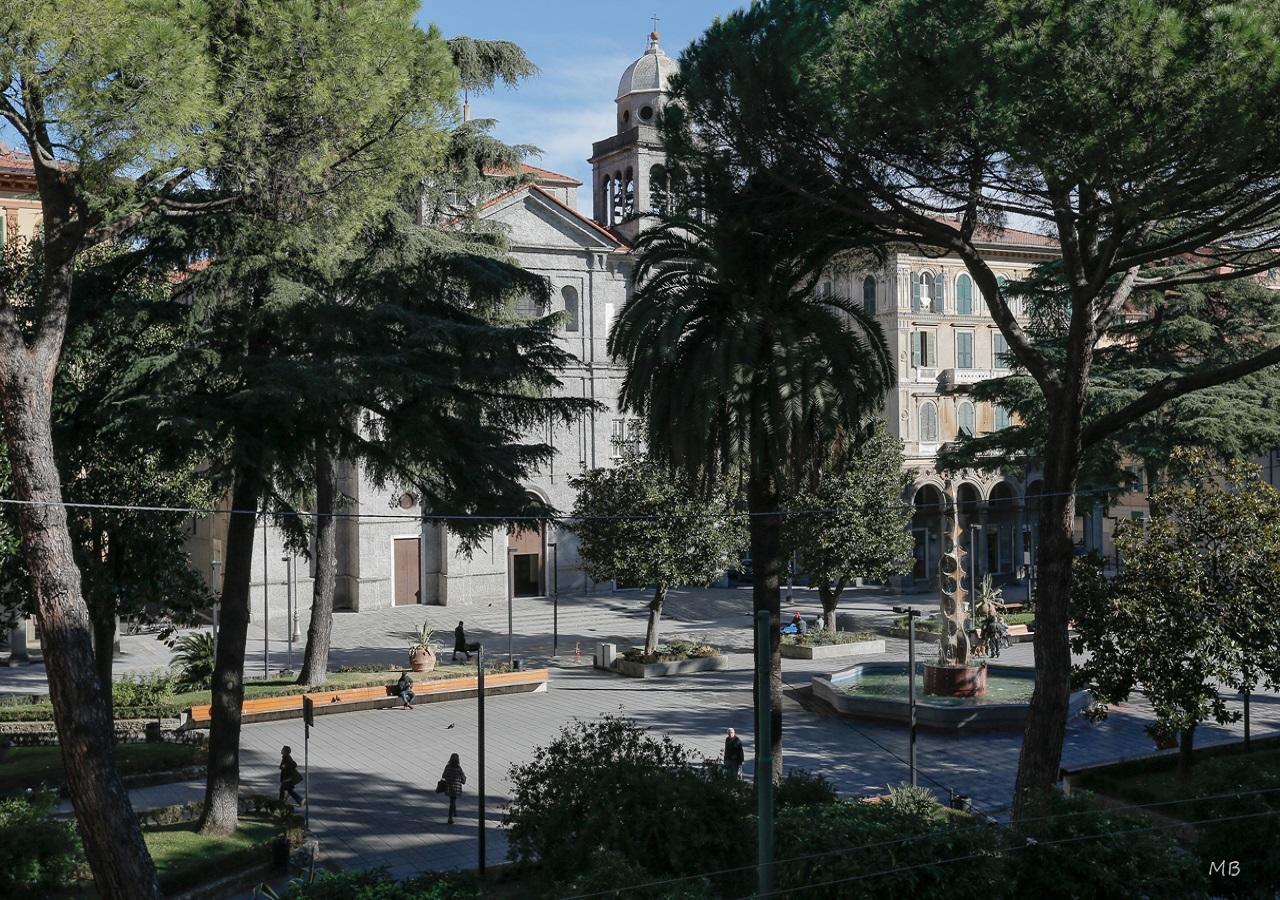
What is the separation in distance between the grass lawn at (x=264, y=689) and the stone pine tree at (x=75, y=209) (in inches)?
419

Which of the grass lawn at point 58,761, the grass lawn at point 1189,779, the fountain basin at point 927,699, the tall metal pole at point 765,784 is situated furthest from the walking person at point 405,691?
the tall metal pole at point 765,784

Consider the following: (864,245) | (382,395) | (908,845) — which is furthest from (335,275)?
(908,845)

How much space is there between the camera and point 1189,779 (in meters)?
17.5

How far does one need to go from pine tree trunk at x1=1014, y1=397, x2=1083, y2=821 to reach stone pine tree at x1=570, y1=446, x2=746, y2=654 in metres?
14.4

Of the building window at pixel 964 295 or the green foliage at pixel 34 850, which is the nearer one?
the green foliage at pixel 34 850

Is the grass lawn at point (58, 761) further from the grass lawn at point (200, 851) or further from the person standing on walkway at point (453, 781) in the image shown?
the person standing on walkway at point (453, 781)

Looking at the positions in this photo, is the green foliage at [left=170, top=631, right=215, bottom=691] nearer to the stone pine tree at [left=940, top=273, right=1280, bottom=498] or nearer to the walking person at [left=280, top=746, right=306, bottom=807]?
the walking person at [left=280, top=746, right=306, bottom=807]

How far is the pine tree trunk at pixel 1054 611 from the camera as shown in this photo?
15.2 metres

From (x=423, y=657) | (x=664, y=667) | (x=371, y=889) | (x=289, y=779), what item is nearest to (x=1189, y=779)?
(x=371, y=889)

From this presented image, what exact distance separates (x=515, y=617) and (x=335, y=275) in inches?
891

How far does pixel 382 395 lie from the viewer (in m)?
15.6

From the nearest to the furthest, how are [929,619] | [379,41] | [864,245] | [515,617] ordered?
[379,41], [864,245], [929,619], [515,617]

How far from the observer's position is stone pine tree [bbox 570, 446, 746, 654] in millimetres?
30016

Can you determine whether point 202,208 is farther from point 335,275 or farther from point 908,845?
point 908,845
